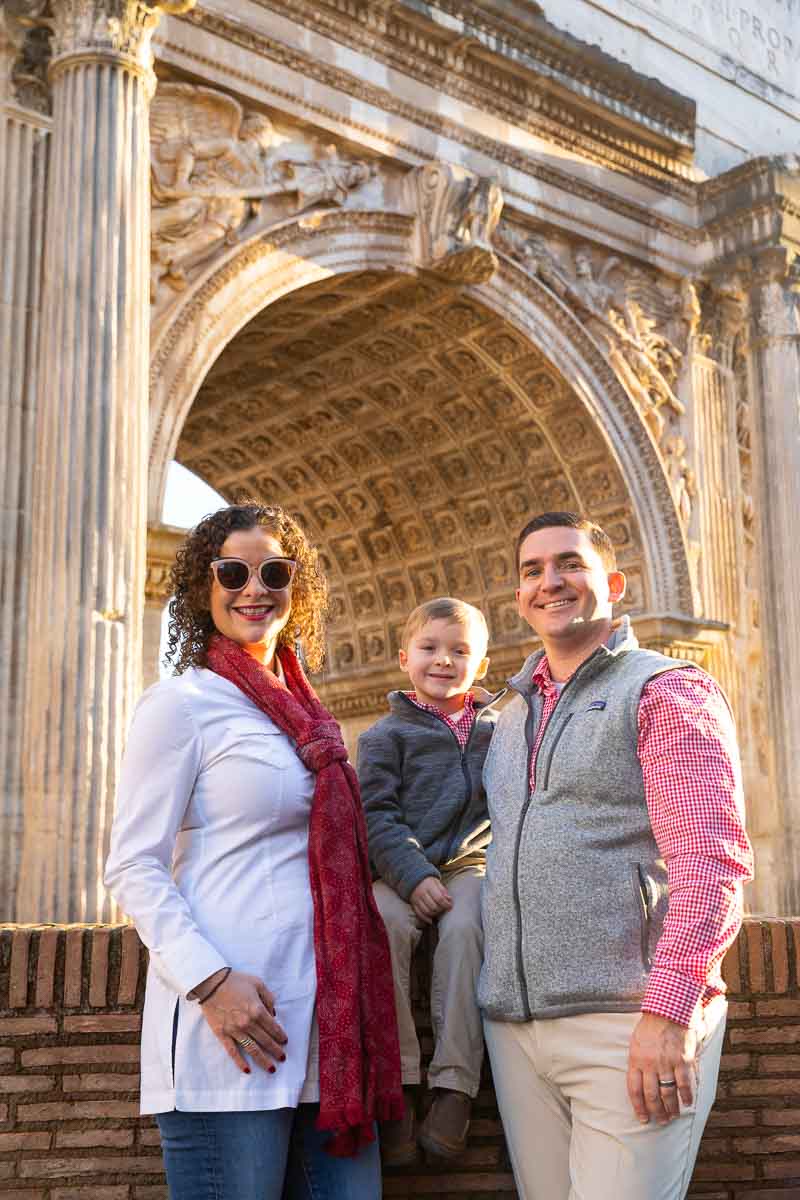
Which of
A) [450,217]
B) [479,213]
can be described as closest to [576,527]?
[450,217]

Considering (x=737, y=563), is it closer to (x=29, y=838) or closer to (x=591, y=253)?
(x=591, y=253)

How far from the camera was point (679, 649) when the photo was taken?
1503 cm

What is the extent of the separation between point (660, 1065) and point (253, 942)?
807mm

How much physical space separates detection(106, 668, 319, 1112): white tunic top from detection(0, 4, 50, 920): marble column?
6.84 metres

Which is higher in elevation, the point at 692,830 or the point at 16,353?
the point at 16,353

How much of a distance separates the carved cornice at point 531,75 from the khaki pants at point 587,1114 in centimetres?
1125

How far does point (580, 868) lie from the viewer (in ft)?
9.38

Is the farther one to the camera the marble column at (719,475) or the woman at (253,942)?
the marble column at (719,475)

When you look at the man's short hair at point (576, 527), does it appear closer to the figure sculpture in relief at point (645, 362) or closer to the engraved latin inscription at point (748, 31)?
the figure sculpture in relief at point (645, 362)

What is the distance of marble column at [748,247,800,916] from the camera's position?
15078 mm

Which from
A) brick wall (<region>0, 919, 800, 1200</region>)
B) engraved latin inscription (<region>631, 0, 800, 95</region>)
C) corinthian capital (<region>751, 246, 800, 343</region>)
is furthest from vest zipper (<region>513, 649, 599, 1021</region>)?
engraved latin inscription (<region>631, 0, 800, 95</region>)

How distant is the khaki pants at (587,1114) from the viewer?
2.71 metres

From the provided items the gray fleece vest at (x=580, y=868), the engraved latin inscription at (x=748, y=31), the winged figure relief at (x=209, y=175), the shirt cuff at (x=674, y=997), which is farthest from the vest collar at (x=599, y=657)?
the engraved latin inscription at (x=748, y=31)

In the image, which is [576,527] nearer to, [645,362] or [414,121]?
[414,121]
